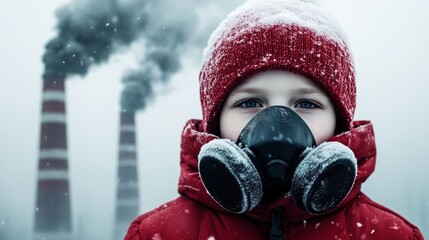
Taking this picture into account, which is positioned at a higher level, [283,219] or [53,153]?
[283,219]

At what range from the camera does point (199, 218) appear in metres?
1.67

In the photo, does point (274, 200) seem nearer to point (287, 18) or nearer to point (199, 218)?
point (199, 218)

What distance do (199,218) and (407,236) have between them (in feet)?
1.93

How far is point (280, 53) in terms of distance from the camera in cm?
167

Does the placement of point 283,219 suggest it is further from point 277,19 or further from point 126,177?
point 126,177

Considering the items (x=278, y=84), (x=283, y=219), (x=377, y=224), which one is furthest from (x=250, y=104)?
(x=377, y=224)

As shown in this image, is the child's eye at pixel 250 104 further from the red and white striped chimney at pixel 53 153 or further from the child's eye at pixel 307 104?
the red and white striped chimney at pixel 53 153

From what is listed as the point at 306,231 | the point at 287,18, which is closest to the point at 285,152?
the point at 306,231

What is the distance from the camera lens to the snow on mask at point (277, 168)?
1.39 m

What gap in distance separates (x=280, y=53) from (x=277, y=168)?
0.41 m

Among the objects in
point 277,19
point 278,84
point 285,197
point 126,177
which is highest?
point 277,19

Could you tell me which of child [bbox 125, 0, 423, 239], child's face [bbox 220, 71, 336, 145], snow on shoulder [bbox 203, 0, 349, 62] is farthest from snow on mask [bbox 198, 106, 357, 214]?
snow on shoulder [bbox 203, 0, 349, 62]

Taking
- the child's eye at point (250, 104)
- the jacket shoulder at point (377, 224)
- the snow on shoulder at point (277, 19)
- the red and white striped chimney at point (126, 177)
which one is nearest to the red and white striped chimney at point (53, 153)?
the red and white striped chimney at point (126, 177)

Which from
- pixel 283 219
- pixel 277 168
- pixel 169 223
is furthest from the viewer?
pixel 169 223
